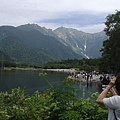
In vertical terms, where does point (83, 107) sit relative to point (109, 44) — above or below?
below

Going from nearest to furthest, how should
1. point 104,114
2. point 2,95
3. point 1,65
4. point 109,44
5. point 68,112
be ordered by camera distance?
1. point 68,112
2. point 104,114
3. point 2,95
4. point 109,44
5. point 1,65

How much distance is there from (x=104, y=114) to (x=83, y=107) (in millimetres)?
418

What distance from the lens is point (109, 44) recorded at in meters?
36.2

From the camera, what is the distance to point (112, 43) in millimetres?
35062

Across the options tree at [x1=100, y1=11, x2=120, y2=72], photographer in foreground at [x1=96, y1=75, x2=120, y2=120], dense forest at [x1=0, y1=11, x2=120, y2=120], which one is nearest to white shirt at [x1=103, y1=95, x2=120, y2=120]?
photographer in foreground at [x1=96, y1=75, x2=120, y2=120]

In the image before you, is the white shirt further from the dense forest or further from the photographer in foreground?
the dense forest

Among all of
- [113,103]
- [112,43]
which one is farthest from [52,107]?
[112,43]

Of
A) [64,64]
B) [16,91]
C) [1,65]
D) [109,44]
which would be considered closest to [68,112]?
[16,91]

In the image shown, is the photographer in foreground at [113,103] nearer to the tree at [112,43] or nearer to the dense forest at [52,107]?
the dense forest at [52,107]

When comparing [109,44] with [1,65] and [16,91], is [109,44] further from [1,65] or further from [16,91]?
[1,65]

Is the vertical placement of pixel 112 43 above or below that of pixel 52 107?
above

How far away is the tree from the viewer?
33.8m

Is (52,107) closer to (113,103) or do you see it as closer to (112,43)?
(113,103)

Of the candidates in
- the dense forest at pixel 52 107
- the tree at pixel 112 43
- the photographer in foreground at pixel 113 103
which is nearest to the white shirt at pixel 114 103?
the photographer in foreground at pixel 113 103
